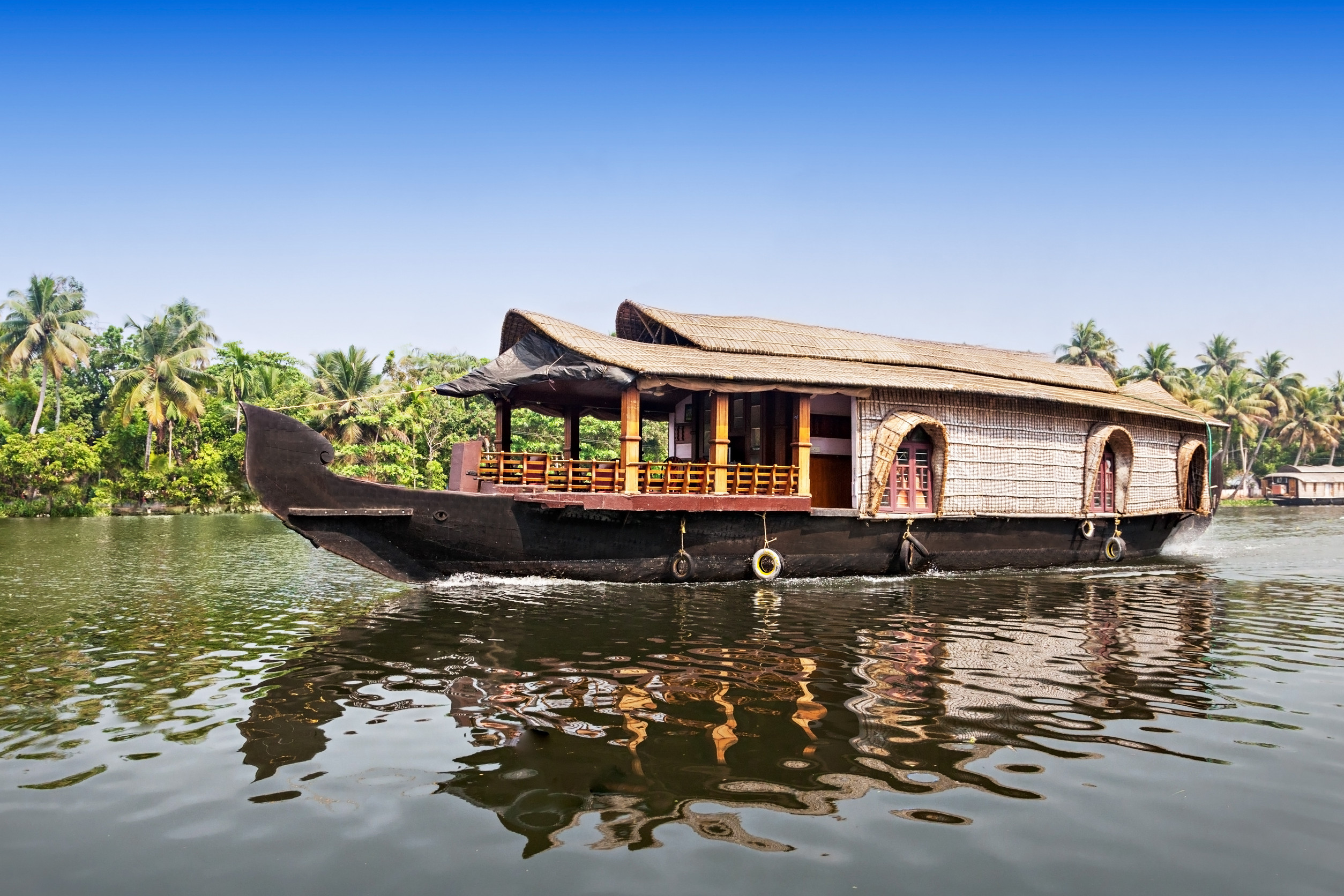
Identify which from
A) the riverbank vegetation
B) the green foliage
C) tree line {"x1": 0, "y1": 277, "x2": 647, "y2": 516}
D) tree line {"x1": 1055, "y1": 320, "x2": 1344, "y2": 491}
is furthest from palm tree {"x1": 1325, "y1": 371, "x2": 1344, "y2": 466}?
the green foliage

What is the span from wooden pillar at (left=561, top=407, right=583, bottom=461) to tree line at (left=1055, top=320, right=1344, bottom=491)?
36.6m

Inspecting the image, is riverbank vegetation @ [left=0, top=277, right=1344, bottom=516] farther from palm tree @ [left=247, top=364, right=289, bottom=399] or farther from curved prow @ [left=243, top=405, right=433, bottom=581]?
curved prow @ [left=243, top=405, right=433, bottom=581]

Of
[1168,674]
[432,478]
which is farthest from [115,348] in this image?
[1168,674]

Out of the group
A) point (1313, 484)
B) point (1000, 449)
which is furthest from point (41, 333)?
point (1313, 484)

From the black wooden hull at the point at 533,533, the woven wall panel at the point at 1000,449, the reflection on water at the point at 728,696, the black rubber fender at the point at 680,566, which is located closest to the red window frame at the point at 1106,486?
the woven wall panel at the point at 1000,449

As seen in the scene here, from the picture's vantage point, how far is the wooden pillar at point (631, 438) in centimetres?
1060

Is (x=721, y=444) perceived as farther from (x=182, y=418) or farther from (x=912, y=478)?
(x=182, y=418)

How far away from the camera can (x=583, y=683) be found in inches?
222

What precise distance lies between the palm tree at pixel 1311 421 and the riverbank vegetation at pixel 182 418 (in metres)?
19.3

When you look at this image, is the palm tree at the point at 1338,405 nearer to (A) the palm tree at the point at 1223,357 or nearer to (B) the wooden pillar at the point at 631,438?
(A) the palm tree at the point at 1223,357

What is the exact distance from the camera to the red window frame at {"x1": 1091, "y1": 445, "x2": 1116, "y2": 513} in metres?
14.6

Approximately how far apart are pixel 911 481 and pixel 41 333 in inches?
1363

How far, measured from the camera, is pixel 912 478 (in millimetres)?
12398

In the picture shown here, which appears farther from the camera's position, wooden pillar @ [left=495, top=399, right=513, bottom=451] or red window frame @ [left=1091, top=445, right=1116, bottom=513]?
red window frame @ [left=1091, top=445, right=1116, bottom=513]
